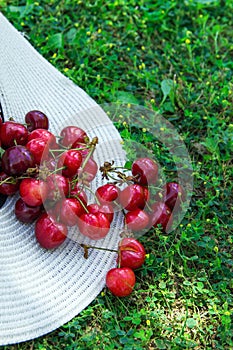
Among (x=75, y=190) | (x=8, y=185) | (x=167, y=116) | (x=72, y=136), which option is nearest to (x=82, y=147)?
(x=72, y=136)

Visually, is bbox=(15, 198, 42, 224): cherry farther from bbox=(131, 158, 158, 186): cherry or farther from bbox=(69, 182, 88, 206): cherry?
bbox=(131, 158, 158, 186): cherry

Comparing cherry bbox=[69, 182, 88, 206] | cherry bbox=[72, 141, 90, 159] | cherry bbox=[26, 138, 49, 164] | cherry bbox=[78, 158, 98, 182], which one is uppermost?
cherry bbox=[26, 138, 49, 164]

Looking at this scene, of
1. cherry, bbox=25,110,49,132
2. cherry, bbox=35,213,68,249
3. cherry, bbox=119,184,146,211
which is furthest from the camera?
cherry, bbox=25,110,49,132

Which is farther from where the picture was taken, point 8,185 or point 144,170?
point 144,170

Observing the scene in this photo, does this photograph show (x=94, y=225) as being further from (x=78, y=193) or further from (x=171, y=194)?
(x=171, y=194)

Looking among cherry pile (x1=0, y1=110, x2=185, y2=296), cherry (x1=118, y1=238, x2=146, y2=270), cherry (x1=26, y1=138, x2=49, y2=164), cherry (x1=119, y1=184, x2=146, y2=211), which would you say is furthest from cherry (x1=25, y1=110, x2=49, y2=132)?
cherry (x1=118, y1=238, x2=146, y2=270)

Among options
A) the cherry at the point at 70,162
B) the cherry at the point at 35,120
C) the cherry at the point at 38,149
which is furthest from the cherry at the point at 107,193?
the cherry at the point at 35,120
